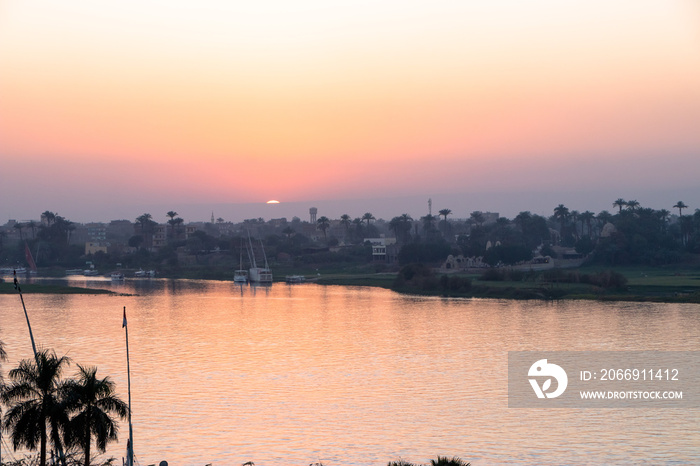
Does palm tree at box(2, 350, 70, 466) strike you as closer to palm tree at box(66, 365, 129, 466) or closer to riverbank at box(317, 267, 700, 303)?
palm tree at box(66, 365, 129, 466)

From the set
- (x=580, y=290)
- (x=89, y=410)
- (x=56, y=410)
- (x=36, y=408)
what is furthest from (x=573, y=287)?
(x=36, y=408)

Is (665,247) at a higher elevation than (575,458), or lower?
higher

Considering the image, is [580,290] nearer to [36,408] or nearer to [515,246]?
[515,246]

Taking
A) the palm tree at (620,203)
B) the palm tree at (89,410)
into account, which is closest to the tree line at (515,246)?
the palm tree at (620,203)

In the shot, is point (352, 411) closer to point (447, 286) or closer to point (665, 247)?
point (447, 286)

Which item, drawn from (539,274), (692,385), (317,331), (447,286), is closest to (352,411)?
(692,385)

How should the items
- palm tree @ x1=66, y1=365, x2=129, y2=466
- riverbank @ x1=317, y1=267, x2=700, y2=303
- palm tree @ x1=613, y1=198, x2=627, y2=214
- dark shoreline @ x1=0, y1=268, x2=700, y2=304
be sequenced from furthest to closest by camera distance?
palm tree @ x1=613, y1=198, x2=627, y2=214, riverbank @ x1=317, y1=267, x2=700, y2=303, dark shoreline @ x1=0, y1=268, x2=700, y2=304, palm tree @ x1=66, y1=365, x2=129, y2=466

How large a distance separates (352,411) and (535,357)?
63.8ft

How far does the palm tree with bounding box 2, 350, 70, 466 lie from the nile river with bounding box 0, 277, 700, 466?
311 inches

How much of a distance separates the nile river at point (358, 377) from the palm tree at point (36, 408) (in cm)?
791

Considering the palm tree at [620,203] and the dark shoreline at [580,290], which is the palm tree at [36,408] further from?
the palm tree at [620,203]

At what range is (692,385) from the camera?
43.2 m

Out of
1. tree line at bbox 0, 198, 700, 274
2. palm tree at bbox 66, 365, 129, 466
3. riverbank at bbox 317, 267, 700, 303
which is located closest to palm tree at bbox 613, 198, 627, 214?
tree line at bbox 0, 198, 700, 274

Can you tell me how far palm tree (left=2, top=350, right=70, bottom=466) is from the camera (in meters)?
22.8
